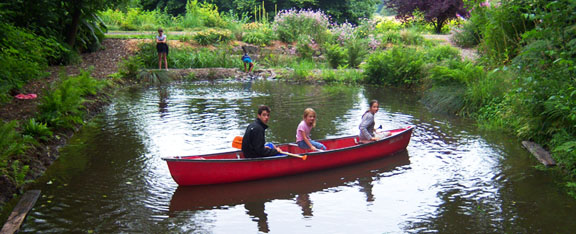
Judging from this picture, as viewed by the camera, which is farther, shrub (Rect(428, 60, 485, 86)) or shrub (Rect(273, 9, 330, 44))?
shrub (Rect(273, 9, 330, 44))

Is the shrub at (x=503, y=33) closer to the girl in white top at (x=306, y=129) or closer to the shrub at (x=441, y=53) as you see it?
the shrub at (x=441, y=53)

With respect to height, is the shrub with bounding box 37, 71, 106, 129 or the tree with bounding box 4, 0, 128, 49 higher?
the tree with bounding box 4, 0, 128, 49

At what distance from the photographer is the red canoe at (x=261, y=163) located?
811cm

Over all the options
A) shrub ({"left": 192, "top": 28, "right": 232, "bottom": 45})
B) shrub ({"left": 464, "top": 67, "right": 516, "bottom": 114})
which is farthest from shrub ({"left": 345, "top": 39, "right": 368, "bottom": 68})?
shrub ({"left": 464, "top": 67, "right": 516, "bottom": 114})

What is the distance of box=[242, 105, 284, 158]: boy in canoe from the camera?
8.44 meters

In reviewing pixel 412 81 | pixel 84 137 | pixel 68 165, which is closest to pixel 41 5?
pixel 84 137

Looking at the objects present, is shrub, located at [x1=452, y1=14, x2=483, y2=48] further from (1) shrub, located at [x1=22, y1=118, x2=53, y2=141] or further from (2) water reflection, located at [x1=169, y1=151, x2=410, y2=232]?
(1) shrub, located at [x1=22, y1=118, x2=53, y2=141]

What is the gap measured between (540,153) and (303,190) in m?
4.62

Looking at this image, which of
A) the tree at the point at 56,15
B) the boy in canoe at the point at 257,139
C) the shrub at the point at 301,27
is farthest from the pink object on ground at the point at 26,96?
the shrub at the point at 301,27

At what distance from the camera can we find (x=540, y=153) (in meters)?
9.80

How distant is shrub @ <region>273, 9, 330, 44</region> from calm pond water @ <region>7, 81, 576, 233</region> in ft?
45.8

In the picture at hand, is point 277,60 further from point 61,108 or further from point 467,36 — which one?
point 61,108

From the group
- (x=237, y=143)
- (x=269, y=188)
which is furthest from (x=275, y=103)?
(x=269, y=188)

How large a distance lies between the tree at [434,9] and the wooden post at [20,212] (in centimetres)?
2458
